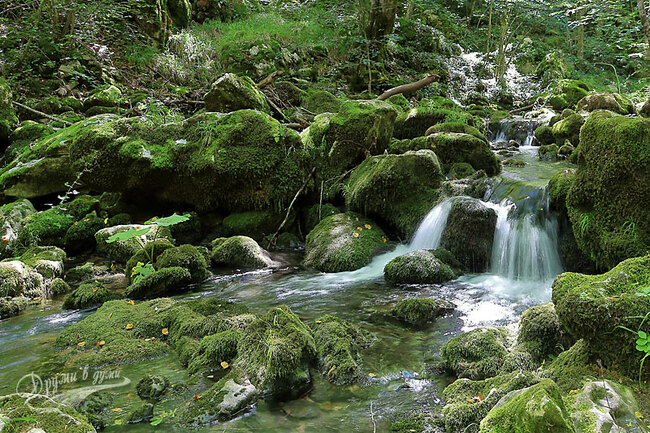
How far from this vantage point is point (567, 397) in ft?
8.08

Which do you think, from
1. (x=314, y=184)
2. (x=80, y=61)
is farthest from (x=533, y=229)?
(x=80, y=61)

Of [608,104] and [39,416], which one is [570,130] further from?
[39,416]

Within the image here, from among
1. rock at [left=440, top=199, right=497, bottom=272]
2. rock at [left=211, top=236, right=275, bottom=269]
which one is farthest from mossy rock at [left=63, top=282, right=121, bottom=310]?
rock at [left=440, top=199, right=497, bottom=272]

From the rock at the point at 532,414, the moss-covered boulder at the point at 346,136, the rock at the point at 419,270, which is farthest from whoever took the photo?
A: the moss-covered boulder at the point at 346,136

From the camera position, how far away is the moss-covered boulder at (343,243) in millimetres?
6797

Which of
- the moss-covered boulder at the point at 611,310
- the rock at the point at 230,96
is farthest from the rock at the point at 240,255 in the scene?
the moss-covered boulder at the point at 611,310

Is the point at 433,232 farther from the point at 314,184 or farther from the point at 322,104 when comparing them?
the point at 322,104

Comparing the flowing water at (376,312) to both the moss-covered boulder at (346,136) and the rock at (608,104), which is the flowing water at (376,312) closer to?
the moss-covered boulder at (346,136)

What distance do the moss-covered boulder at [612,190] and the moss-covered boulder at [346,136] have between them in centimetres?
416

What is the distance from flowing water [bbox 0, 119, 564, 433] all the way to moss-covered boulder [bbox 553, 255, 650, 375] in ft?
3.72

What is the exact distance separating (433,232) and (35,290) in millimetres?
6258

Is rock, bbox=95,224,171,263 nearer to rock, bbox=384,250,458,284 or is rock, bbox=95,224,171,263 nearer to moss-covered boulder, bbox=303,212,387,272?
moss-covered boulder, bbox=303,212,387,272

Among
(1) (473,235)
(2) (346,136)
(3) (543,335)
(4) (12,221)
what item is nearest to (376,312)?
(3) (543,335)

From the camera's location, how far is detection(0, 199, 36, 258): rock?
23.2 ft
